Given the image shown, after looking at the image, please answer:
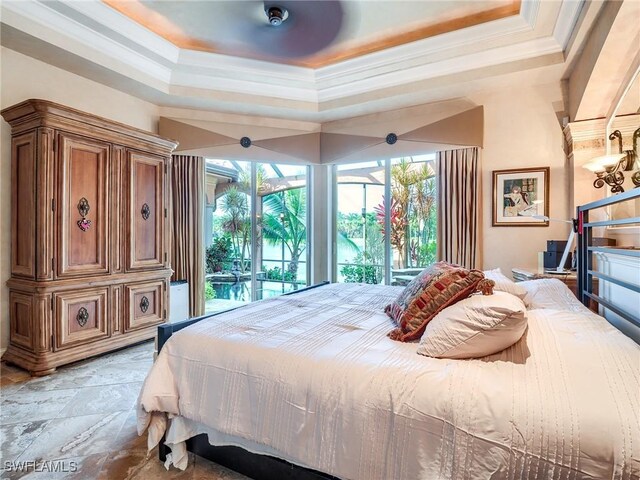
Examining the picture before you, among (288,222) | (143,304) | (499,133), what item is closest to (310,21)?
(499,133)

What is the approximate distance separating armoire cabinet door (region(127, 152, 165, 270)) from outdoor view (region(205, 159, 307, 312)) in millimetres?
1401

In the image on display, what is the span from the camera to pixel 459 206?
389 centimetres

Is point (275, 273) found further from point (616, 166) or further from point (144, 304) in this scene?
point (616, 166)

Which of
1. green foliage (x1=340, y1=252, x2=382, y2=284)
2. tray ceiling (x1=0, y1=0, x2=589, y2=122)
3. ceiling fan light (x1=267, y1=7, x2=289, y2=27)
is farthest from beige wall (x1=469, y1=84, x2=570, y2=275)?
ceiling fan light (x1=267, y1=7, x2=289, y2=27)

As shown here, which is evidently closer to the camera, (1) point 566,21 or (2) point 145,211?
(1) point 566,21

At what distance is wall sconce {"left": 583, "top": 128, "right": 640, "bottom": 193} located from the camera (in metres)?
2.58

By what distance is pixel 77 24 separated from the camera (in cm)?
297

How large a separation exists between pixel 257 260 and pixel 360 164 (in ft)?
6.85

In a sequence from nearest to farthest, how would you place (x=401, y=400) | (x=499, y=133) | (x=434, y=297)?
(x=401, y=400) → (x=434, y=297) → (x=499, y=133)

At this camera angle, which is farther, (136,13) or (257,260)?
(257,260)

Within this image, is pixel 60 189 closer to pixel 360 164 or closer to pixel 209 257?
pixel 209 257

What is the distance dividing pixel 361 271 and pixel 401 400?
149 inches

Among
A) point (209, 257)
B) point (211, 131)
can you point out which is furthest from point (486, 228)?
point (209, 257)

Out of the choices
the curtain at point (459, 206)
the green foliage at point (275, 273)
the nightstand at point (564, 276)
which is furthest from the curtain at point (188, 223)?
the nightstand at point (564, 276)
